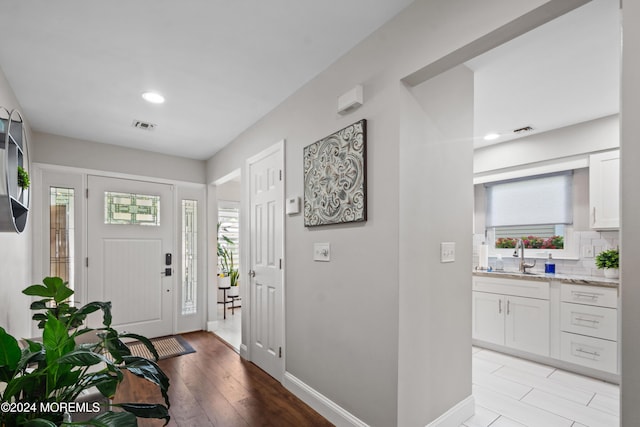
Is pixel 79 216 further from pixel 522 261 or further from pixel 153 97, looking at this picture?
pixel 522 261

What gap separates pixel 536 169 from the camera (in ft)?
12.3

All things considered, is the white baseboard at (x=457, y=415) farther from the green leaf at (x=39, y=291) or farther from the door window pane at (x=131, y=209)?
the door window pane at (x=131, y=209)

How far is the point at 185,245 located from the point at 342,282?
10.2ft

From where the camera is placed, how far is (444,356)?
6.88ft

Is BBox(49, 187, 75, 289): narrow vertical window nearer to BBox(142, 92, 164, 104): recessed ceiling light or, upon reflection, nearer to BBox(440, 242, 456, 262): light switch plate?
BBox(142, 92, 164, 104): recessed ceiling light

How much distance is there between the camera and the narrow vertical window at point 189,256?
4.54 m

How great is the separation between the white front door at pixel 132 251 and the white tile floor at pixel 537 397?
3.73m

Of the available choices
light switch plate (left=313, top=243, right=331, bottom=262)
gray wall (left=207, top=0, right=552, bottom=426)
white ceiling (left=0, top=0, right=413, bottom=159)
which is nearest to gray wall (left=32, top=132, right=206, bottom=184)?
white ceiling (left=0, top=0, right=413, bottom=159)

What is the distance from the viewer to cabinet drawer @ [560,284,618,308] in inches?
114

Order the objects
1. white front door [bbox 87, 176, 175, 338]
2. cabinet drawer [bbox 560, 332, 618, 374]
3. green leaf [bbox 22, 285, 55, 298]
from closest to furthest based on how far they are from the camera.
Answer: green leaf [bbox 22, 285, 55, 298] → cabinet drawer [bbox 560, 332, 618, 374] → white front door [bbox 87, 176, 175, 338]

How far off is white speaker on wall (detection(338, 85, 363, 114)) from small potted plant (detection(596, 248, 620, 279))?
9.40 ft

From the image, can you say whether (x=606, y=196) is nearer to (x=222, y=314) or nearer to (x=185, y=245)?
(x=185, y=245)

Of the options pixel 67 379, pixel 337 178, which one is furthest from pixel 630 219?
pixel 67 379

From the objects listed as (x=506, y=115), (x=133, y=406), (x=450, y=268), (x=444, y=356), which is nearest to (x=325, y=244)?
(x=450, y=268)
